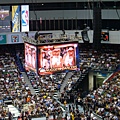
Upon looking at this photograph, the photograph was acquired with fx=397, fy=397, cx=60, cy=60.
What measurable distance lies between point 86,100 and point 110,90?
5.75ft

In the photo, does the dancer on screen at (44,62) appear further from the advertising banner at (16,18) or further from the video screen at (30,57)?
the advertising banner at (16,18)

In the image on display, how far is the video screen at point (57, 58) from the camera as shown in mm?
15859

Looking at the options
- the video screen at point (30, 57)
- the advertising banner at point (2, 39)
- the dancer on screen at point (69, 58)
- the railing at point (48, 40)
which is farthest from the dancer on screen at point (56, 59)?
the advertising banner at point (2, 39)

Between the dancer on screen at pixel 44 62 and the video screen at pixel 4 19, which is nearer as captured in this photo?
the dancer on screen at pixel 44 62

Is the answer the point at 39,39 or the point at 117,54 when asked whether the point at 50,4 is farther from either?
the point at 39,39

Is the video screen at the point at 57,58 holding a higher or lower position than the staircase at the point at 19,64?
higher

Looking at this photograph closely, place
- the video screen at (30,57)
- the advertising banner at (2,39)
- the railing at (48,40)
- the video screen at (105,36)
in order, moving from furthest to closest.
Answer: the advertising banner at (2,39)
the video screen at (105,36)
the railing at (48,40)
the video screen at (30,57)

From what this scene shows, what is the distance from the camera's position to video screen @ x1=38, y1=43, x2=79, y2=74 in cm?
1586


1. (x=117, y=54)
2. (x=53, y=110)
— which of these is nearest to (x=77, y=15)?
(x=117, y=54)

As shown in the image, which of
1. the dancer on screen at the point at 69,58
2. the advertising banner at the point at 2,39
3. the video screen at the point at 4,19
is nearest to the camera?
the dancer on screen at the point at 69,58

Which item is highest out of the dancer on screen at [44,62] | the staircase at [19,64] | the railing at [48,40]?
the railing at [48,40]

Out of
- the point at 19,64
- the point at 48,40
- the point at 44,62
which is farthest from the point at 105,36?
the point at 44,62

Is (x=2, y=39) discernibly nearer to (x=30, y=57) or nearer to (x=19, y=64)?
(x=19, y=64)

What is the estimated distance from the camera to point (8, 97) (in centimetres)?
2530
